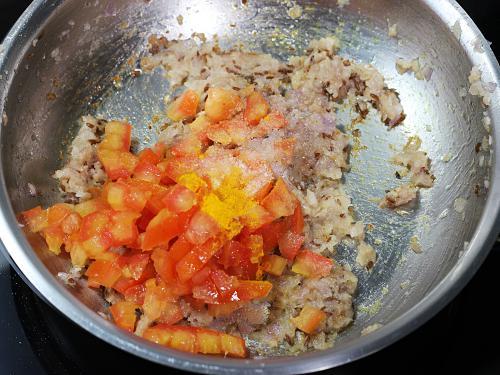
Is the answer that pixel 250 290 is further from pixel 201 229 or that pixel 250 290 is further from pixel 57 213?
pixel 57 213

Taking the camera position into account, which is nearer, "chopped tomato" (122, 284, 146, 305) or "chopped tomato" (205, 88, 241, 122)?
"chopped tomato" (122, 284, 146, 305)

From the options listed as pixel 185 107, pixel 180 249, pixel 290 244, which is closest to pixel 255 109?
pixel 185 107

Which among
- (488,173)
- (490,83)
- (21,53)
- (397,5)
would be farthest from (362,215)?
(21,53)

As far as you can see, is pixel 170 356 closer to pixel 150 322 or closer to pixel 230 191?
pixel 150 322

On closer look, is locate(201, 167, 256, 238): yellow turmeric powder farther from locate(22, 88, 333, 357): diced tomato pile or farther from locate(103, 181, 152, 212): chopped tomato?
locate(103, 181, 152, 212): chopped tomato

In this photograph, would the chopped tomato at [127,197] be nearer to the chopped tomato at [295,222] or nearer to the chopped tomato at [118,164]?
the chopped tomato at [118,164]

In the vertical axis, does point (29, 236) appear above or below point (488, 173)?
below

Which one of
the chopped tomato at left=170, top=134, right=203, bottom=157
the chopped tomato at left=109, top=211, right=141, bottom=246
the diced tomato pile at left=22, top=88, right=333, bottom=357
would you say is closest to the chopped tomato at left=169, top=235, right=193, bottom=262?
the diced tomato pile at left=22, top=88, right=333, bottom=357
